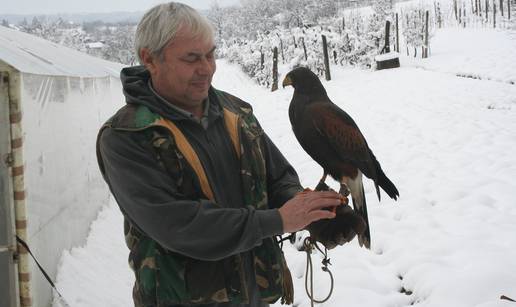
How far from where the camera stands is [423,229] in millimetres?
3895

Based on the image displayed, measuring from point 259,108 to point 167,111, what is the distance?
11.6 m

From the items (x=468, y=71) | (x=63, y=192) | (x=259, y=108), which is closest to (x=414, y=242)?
(x=63, y=192)

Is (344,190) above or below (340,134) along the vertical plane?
below

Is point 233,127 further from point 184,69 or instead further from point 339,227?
point 339,227

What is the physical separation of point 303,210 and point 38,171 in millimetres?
2159

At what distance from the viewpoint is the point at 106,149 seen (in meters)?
1.32

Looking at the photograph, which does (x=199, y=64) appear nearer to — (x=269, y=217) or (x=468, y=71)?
(x=269, y=217)

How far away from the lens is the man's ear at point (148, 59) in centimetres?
144

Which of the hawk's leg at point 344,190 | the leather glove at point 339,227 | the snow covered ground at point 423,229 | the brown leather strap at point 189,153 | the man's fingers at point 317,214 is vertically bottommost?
the snow covered ground at point 423,229

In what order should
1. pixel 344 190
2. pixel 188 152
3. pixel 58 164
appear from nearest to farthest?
pixel 188 152 → pixel 344 190 → pixel 58 164

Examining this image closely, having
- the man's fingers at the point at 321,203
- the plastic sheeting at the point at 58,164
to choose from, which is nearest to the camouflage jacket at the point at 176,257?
the man's fingers at the point at 321,203

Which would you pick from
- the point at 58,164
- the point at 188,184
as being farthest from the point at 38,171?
the point at 188,184

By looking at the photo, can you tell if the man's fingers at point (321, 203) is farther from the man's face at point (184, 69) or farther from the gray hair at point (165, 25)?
the gray hair at point (165, 25)

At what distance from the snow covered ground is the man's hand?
1.91 meters
